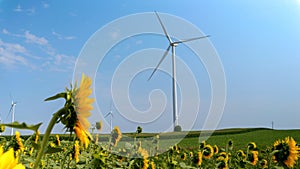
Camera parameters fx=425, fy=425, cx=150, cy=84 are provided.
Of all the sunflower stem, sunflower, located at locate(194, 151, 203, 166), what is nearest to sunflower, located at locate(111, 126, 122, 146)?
sunflower, located at locate(194, 151, 203, 166)

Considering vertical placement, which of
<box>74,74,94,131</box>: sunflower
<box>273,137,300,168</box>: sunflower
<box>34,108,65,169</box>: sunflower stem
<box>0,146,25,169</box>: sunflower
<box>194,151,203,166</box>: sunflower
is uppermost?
<box>74,74,94,131</box>: sunflower

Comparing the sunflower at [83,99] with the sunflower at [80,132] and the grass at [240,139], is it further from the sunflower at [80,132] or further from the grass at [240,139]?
the grass at [240,139]

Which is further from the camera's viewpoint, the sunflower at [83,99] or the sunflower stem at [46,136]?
the sunflower at [83,99]

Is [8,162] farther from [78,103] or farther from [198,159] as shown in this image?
[198,159]

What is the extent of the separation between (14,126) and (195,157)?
5.30 m

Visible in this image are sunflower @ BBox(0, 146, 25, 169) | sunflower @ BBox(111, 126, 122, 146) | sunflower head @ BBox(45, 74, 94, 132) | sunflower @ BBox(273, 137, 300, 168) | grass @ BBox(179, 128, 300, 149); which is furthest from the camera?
grass @ BBox(179, 128, 300, 149)

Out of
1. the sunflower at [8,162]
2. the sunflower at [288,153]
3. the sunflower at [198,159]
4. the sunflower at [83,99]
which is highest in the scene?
the sunflower at [83,99]

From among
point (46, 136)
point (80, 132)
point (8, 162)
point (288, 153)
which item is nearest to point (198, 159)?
Answer: point (288, 153)

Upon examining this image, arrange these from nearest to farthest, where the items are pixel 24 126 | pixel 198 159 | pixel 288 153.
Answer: pixel 24 126
pixel 288 153
pixel 198 159

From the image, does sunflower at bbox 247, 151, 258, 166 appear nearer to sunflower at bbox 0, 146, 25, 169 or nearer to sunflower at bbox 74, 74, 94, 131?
sunflower at bbox 74, 74, 94, 131

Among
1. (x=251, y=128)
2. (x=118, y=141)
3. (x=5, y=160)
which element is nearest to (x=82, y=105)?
(x=5, y=160)

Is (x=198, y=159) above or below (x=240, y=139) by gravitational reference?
below

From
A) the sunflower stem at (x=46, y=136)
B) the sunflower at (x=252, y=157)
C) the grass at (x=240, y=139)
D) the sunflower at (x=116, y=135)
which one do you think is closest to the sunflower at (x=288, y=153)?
the sunflower at (x=116, y=135)

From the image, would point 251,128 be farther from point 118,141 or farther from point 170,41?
point 118,141
